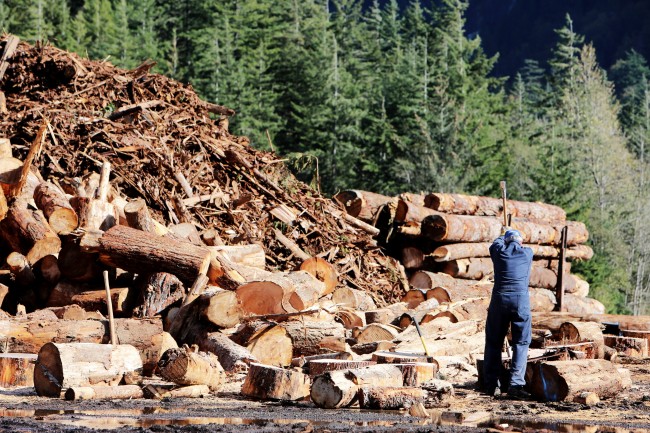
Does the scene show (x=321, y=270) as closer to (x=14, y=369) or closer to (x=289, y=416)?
(x=14, y=369)

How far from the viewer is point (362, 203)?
63.4 feet

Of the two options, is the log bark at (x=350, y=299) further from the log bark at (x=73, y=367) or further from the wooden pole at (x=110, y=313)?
the log bark at (x=73, y=367)

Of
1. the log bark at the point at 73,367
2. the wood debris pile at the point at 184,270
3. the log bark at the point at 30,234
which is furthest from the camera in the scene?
the log bark at the point at 30,234

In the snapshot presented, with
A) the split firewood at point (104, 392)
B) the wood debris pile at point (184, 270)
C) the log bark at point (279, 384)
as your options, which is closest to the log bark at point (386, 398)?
the wood debris pile at point (184, 270)

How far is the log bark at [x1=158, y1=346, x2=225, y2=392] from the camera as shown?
9547mm

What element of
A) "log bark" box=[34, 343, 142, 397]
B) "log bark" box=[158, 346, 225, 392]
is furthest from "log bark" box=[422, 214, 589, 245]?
"log bark" box=[34, 343, 142, 397]

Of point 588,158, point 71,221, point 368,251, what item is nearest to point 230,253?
point 71,221

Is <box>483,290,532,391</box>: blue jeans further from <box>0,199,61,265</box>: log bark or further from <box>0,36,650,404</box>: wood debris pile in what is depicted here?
<box>0,199,61,265</box>: log bark

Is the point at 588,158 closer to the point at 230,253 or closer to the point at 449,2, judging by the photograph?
the point at 449,2

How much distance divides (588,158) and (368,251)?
38215 millimetres

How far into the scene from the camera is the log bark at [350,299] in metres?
15.2

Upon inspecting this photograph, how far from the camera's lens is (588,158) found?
2093 inches

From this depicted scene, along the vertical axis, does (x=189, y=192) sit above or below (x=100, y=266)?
above

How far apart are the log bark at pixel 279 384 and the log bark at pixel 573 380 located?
245 centimetres
